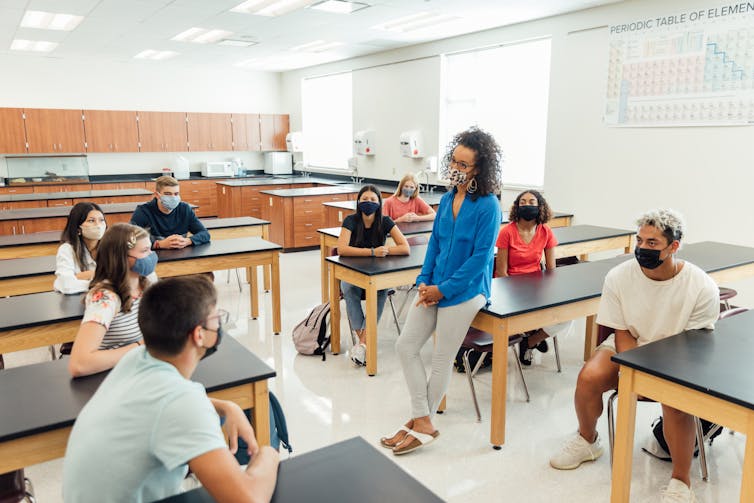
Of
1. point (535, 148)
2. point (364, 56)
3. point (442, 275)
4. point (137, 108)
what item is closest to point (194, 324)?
point (442, 275)

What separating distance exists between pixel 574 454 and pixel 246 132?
898 centimetres

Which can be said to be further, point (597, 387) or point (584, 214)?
point (584, 214)

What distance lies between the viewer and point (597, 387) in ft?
7.99

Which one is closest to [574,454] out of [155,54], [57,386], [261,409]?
[261,409]

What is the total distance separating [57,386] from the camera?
1739 millimetres

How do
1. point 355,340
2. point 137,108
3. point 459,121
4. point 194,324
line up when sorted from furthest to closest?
point 137,108 → point 459,121 → point 355,340 → point 194,324

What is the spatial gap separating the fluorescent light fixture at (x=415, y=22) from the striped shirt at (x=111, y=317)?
458 cm

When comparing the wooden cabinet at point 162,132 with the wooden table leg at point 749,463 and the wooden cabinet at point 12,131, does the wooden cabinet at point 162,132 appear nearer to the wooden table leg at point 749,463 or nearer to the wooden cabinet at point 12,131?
the wooden cabinet at point 12,131

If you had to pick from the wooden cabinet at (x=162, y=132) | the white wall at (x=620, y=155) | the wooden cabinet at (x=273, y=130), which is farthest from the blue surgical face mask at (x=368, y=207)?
the wooden cabinet at (x=273, y=130)

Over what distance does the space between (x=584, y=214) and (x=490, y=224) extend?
137 inches

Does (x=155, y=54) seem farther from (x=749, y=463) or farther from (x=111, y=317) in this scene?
(x=749, y=463)

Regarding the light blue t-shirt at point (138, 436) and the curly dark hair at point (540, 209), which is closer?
the light blue t-shirt at point (138, 436)

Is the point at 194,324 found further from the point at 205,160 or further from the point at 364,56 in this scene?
the point at 205,160

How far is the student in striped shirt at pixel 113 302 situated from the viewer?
1817mm
